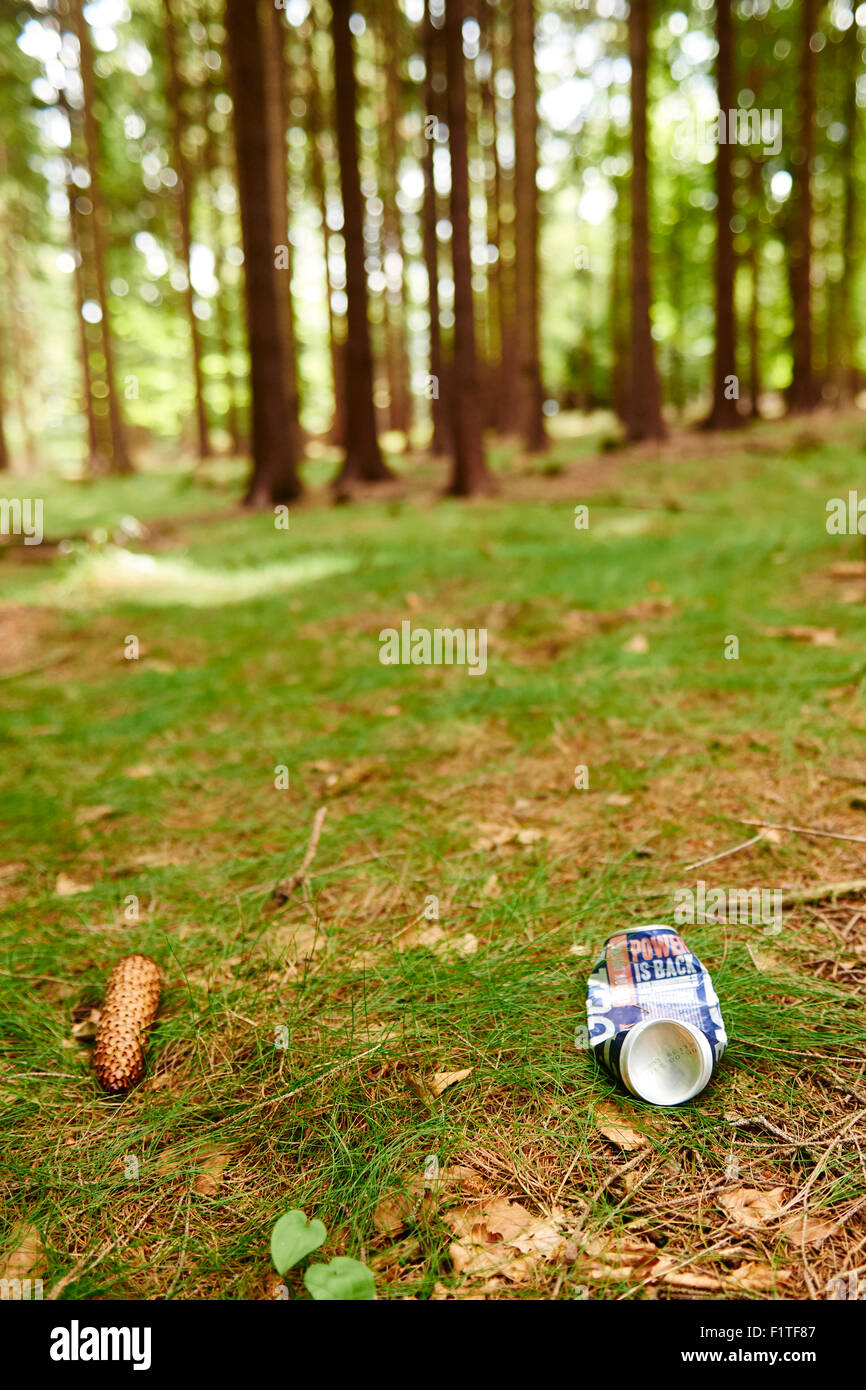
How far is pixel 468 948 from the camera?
2.09 m

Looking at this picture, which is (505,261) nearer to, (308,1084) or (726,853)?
(726,853)

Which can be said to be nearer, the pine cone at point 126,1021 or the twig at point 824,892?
the pine cone at point 126,1021

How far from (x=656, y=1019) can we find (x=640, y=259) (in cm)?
1336

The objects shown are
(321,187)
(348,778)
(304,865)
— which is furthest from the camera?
(321,187)

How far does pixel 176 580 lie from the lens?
6973 millimetres

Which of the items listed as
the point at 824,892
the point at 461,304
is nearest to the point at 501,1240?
the point at 824,892

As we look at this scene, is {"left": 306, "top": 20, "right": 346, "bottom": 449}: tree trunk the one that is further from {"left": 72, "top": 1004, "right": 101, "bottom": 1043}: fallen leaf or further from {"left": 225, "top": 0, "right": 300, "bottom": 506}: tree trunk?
{"left": 72, "top": 1004, "right": 101, "bottom": 1043}: fallen leaf

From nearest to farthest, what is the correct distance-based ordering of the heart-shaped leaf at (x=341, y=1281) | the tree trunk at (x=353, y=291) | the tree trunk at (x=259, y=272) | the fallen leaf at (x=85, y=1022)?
the heart-shaped leaf at (x=341, y=1281)
the fallen leaf at (x=85, y=1022)
the tree trunk at (x=259, y=272)
the tree trunk at (x=353, y=291)

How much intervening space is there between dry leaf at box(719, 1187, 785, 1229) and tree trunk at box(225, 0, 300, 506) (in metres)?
10.7

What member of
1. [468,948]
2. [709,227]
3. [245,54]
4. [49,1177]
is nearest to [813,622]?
[468,948]

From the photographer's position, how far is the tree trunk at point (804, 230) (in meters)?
13.3

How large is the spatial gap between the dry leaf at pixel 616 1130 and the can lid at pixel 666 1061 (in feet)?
0.21

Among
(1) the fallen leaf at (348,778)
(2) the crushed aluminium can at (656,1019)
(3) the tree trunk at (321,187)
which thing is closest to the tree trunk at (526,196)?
(3) the tree trunk at (321,187)

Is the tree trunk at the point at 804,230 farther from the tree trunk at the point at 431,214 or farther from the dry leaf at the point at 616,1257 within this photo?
the dry leaf at the point at 616,1257
